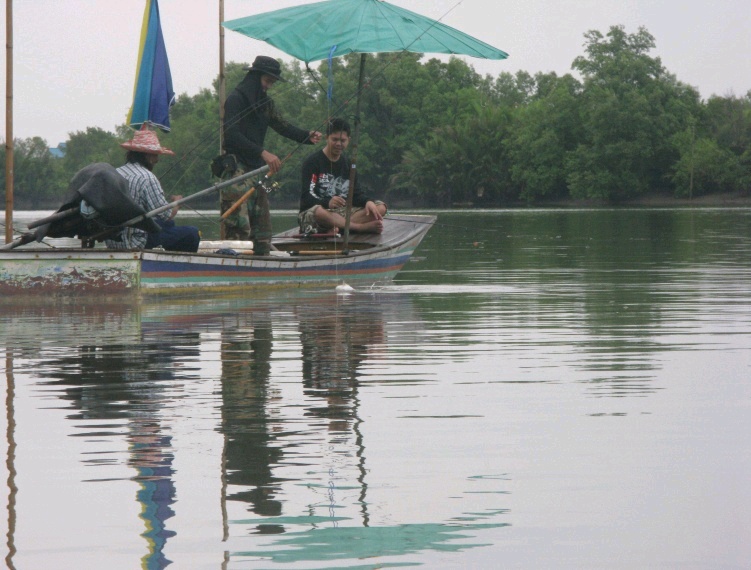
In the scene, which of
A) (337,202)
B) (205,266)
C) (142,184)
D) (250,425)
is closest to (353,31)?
(337,202)

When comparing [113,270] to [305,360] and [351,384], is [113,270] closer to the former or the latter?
[305,360]

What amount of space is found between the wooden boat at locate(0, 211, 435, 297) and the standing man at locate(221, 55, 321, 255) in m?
0.37

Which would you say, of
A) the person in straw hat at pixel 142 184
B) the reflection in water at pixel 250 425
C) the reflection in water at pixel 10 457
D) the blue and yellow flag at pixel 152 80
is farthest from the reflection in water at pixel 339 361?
the blue and yellow flag at pixel 152 80

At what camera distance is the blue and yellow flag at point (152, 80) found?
17.1 m

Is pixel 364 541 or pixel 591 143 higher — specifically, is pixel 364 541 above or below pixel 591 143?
below

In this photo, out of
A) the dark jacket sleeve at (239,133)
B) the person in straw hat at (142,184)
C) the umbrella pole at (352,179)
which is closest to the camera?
the person in straw hat at (142,184)

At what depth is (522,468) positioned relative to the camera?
553 cm

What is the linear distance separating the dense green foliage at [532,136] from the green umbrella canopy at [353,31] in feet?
241

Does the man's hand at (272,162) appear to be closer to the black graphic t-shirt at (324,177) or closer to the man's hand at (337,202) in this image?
the black graphic t-shirt at (324,177)

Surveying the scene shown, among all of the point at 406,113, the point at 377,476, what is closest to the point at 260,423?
the point at 377,476

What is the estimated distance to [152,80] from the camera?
17.4 meters

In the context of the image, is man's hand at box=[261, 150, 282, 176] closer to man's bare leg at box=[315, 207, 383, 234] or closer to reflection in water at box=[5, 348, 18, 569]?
man's bare leg at box=[315, 207, 383, 234]

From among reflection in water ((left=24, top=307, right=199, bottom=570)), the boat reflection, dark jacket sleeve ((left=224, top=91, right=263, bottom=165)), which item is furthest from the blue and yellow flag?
reflection in water ((left=24, top=307, right=199, bottom=570))

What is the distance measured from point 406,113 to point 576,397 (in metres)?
107
